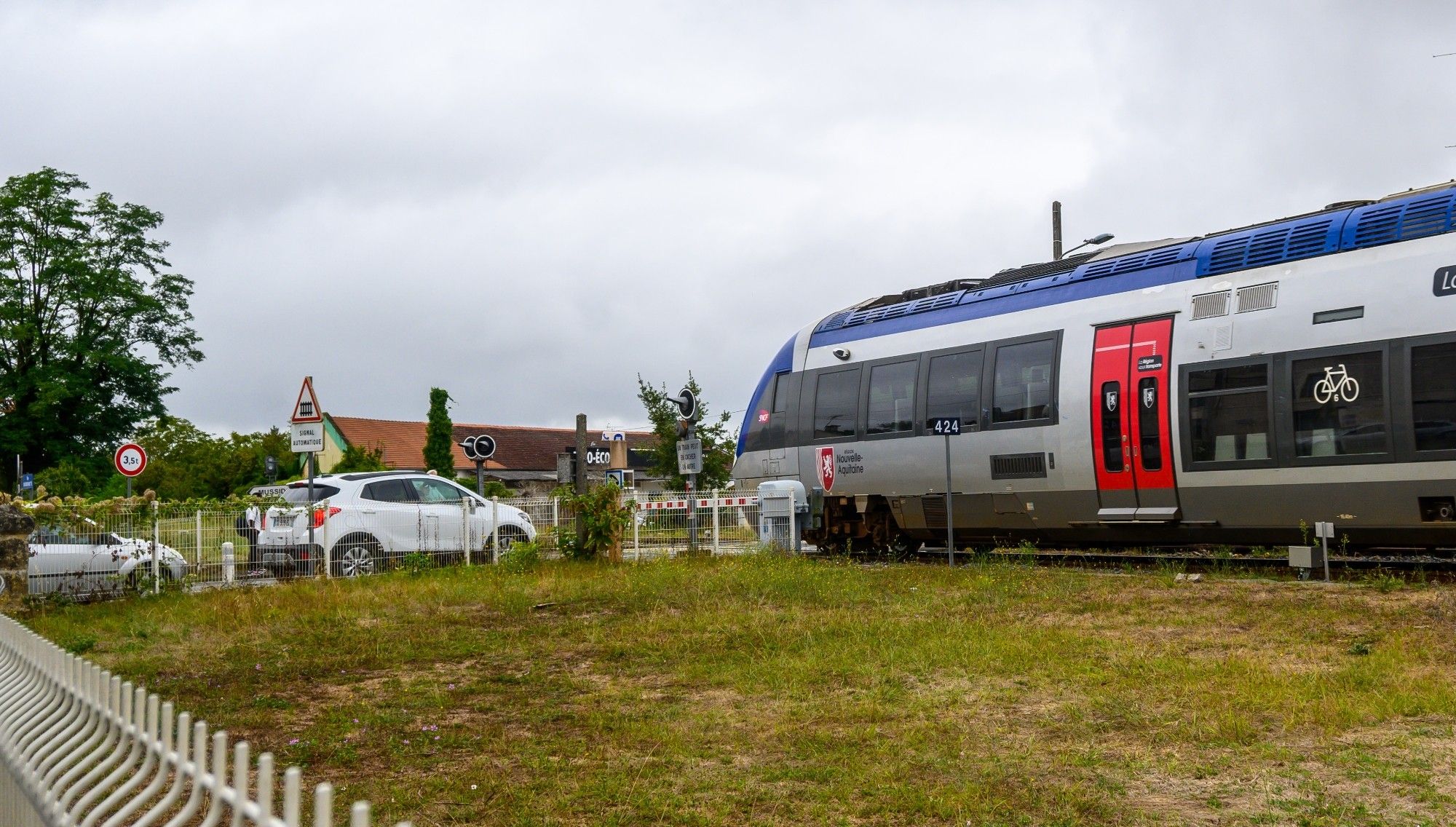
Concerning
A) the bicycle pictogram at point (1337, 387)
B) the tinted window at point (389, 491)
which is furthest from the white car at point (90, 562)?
the bicycle pictogram at point (1337, 387)

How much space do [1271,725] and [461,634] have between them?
24.1 ft

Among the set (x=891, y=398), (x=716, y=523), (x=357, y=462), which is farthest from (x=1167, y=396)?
(x=357, y=462)

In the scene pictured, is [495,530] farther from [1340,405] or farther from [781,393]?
[1340,405]

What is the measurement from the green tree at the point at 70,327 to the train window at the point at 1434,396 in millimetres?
38364

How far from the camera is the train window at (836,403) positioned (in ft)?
62.3

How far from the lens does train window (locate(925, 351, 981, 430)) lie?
1683 cm

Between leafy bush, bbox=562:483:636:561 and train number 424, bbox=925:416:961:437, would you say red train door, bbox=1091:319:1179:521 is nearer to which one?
train number 424, bbox=925:416:961:437

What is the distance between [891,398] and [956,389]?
1332 mm

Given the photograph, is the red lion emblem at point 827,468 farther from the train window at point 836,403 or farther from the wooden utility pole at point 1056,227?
the wooden utility pole at point 1056,227

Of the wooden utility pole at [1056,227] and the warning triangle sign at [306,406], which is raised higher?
the wooden utility pole at [1056,227]

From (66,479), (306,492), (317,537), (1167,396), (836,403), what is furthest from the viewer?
(66,479)

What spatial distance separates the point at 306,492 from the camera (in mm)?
18094

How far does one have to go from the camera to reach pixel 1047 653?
30.9ft

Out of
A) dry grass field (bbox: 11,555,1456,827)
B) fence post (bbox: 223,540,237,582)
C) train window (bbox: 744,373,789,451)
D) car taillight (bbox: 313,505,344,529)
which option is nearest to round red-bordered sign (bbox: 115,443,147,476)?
car taillight (bbox: 313,505,344,529)
